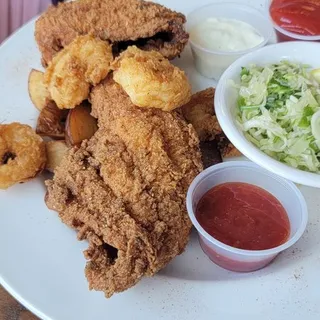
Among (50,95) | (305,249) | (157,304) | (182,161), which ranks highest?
(50,95)

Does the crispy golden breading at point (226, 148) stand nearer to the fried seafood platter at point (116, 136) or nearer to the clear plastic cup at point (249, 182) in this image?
the fried seafood platter at point (116, 136)

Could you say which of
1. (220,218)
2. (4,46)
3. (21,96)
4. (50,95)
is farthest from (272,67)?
(4,46)

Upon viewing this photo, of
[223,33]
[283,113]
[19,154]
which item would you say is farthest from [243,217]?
[223,33]

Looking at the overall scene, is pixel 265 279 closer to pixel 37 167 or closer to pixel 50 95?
pixel 37 167

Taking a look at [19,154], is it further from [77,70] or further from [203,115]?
[203,115]

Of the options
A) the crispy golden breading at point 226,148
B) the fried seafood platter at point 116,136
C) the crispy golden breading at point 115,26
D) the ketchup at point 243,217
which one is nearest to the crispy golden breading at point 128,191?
the fried seafood platter at point 116,136

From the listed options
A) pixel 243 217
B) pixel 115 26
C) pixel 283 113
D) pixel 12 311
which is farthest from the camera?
pixel 115 26

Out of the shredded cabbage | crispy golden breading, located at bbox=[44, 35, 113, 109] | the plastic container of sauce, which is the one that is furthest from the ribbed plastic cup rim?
the plastic container of sauce
